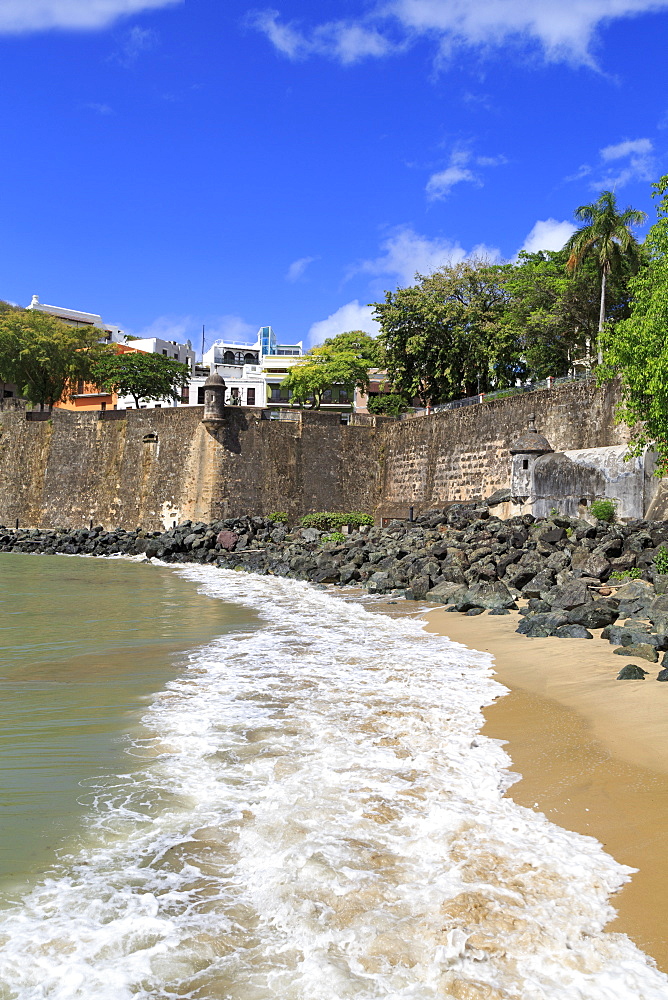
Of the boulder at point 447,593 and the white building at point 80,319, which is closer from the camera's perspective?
the boulder at point 447,593

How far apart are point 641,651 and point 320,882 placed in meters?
5.40

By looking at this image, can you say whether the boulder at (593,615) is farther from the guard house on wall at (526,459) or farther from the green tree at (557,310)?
the green tree at (557,310)

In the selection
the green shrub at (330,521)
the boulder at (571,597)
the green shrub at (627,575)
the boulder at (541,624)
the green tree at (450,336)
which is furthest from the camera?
the green tree at (450,336)

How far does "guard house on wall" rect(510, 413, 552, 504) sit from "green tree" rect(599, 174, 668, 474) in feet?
17.2

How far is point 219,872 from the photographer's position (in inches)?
146

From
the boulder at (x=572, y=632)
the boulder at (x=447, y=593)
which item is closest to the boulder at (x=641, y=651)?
the boulder at (x=572, y=632)

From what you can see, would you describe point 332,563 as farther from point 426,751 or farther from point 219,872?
point 219,872

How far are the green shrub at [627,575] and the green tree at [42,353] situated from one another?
34.7m

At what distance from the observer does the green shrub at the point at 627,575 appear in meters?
12.5

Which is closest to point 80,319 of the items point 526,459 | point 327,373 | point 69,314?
point 69,314

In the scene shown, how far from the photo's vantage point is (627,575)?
12.6 meters

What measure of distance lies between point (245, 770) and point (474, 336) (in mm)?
31195

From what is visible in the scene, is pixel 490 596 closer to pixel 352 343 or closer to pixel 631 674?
pixel 631 674

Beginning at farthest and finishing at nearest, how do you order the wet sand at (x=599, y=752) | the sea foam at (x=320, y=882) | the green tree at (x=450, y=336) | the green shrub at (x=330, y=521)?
the green tree at (x=450, y=336) → the green shrub at (x=330, y=521) → the wet sand at (x=599, y=752) → the sea foam at (x=320, y=882)
